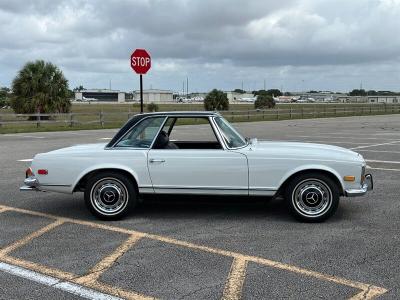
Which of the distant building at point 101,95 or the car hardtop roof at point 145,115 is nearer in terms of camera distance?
the car hardtop roof at point 145,115

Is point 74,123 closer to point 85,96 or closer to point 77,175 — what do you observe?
point 77,175

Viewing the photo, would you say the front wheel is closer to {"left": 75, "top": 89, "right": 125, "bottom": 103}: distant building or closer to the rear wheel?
the rear wheel

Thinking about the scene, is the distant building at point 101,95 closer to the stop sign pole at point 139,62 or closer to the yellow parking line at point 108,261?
the stop sign pole at point 139,62

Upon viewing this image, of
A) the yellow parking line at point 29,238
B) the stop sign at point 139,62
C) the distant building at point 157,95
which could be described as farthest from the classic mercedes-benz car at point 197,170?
the distant building at point 157,95

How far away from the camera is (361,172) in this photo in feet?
19.9

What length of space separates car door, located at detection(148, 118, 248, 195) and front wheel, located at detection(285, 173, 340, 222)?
23.9 inches

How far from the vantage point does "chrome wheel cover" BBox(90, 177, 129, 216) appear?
6.23 m

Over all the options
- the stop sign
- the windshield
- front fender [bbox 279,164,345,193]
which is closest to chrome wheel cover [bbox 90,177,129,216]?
the windshield

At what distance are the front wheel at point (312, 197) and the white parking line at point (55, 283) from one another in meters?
2.92

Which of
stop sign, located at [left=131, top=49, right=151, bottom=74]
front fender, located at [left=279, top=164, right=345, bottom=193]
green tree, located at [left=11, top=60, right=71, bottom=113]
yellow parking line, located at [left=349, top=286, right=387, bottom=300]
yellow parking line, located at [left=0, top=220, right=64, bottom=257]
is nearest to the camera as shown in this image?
yellow parking line, located at [left=349, top=286, right=387, bottom=300]

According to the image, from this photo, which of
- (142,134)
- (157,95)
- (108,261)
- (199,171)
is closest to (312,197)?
(199,171)

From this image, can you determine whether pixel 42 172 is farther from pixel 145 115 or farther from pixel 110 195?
pixel 145 115

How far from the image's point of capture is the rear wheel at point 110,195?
6.20m

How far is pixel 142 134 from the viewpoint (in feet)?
21.1
